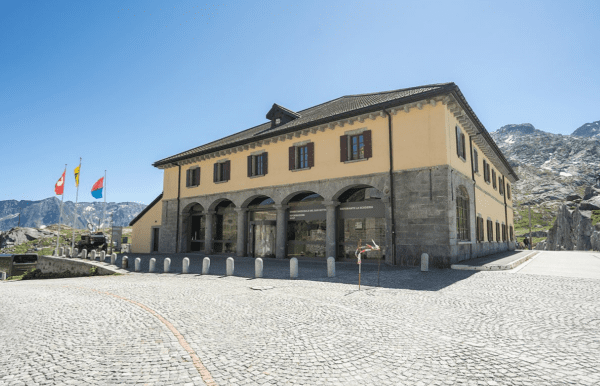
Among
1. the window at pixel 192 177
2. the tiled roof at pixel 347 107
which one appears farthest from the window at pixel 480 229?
the window at pixel 192 177

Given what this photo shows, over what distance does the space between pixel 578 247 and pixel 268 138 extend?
48.3 metres

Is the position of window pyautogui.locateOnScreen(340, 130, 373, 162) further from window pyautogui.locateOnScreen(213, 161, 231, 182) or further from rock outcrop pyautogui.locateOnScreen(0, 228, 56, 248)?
rock outcrop pyautogui.locateOnScreen(0, 228, 56, 248)

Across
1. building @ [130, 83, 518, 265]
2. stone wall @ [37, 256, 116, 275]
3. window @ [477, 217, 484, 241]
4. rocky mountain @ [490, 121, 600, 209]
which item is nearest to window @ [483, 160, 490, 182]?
building @ [130, 83, 518, 265]

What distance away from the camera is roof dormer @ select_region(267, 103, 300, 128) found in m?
22.6

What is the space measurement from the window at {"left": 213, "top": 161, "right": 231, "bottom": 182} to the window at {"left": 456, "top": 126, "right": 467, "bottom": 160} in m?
14.8

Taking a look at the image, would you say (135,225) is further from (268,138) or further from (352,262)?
(352,262)

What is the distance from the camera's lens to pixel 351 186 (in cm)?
1764

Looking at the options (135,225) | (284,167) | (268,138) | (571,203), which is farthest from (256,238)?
(571,203)

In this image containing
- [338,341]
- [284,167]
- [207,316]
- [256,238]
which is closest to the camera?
[338,341]

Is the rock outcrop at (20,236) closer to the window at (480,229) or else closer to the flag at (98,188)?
the flag at (98,188)

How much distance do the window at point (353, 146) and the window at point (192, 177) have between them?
13.2 m

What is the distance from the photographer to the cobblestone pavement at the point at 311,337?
145 inches

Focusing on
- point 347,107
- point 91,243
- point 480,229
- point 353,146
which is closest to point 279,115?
point 347,107

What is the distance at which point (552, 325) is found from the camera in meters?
5.56
